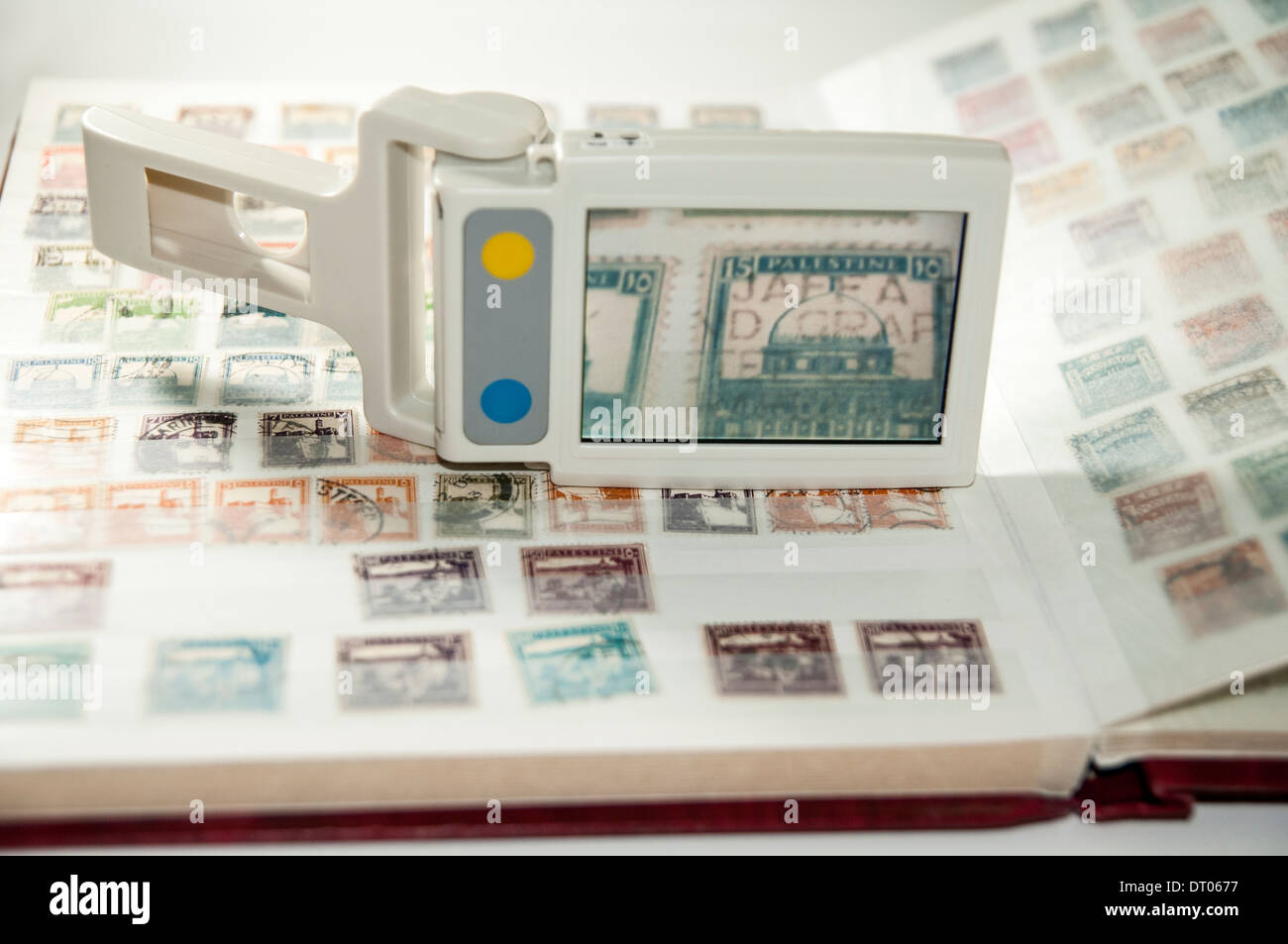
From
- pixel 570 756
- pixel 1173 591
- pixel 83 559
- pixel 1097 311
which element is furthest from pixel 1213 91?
pixel 83 559

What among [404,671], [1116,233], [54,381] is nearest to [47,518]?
[54,381]

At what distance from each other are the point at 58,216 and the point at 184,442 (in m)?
0.35

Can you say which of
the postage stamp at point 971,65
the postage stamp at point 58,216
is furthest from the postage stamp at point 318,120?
the postage stamp at point 971,65

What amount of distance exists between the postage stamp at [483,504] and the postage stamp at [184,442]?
16 cm

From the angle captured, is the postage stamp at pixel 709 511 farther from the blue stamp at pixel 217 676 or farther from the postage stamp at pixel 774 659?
the blue stamp at pixel 217 676

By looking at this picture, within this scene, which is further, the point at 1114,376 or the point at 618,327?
the point at 1114,376

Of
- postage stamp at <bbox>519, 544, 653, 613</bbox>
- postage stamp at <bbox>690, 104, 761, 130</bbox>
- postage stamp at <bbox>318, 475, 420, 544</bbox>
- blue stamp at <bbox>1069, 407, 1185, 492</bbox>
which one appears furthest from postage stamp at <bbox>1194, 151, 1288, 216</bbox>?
postage stamp at <bbox>318, 475, 420, 544</bbox>

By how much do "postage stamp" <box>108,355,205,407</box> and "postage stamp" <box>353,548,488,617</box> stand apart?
244 mm

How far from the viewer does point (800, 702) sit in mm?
940

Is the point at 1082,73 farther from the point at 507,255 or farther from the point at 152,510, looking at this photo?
the point at 152,510

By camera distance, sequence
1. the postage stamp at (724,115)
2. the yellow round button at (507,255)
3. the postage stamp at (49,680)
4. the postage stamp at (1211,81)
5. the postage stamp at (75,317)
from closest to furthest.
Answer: the postage stamp at (49,680) < the yellow round button at (507,255) < the postage stamp at (75,317) < the postage stamp at (1211,81) < the postage stamp at (724,115)

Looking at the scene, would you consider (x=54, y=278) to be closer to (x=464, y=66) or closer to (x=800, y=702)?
(x=464, y=66)

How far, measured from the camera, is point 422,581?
1.01 meters

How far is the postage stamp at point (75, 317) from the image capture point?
3.99 feet
